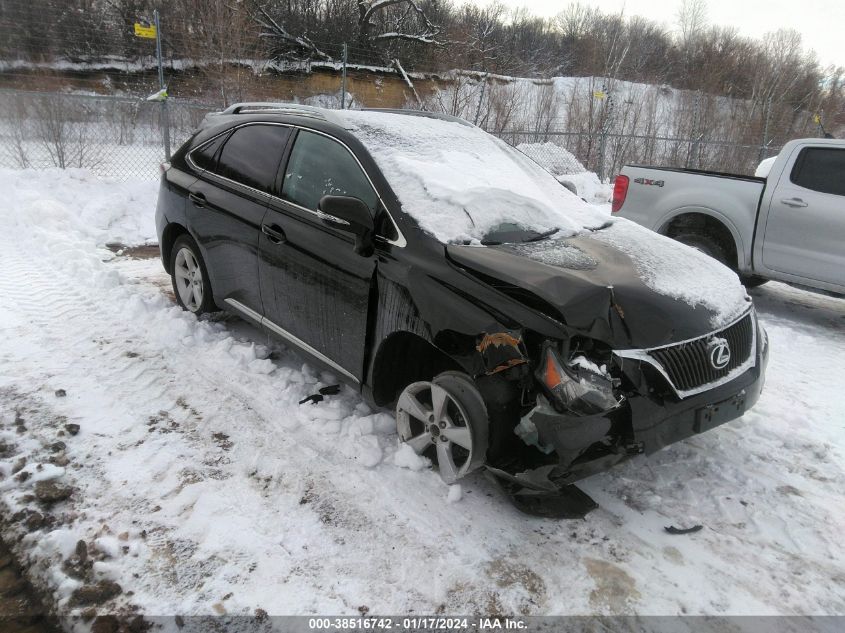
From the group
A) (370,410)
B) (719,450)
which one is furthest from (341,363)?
(719,450)

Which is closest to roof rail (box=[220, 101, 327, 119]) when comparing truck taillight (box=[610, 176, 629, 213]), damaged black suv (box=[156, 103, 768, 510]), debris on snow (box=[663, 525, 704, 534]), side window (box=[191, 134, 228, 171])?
damaged black suv (box=[156, 103, 768, 510])

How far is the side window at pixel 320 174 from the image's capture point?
317 centimetres

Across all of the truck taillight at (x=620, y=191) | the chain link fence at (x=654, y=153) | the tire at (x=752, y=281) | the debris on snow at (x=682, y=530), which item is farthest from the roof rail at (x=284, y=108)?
the chain link fence at (x=654, y=153)

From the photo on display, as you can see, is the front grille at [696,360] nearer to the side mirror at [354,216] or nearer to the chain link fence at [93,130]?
the side mirror at [354,216]

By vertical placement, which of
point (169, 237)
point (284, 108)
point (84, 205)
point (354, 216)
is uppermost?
point (284, 108)

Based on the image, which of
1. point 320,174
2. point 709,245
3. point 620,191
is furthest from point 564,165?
point 320,174

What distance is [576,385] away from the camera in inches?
90.4

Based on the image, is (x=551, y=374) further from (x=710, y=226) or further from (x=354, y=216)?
(x=710, y=226)

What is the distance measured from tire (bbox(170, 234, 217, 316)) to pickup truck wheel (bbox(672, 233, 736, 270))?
17.6ft

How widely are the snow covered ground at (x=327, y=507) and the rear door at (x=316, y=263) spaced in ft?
1.51

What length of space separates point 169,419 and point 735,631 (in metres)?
3.12

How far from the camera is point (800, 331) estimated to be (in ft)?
18.3

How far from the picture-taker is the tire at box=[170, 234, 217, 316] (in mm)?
4496

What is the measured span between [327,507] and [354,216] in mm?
1517
